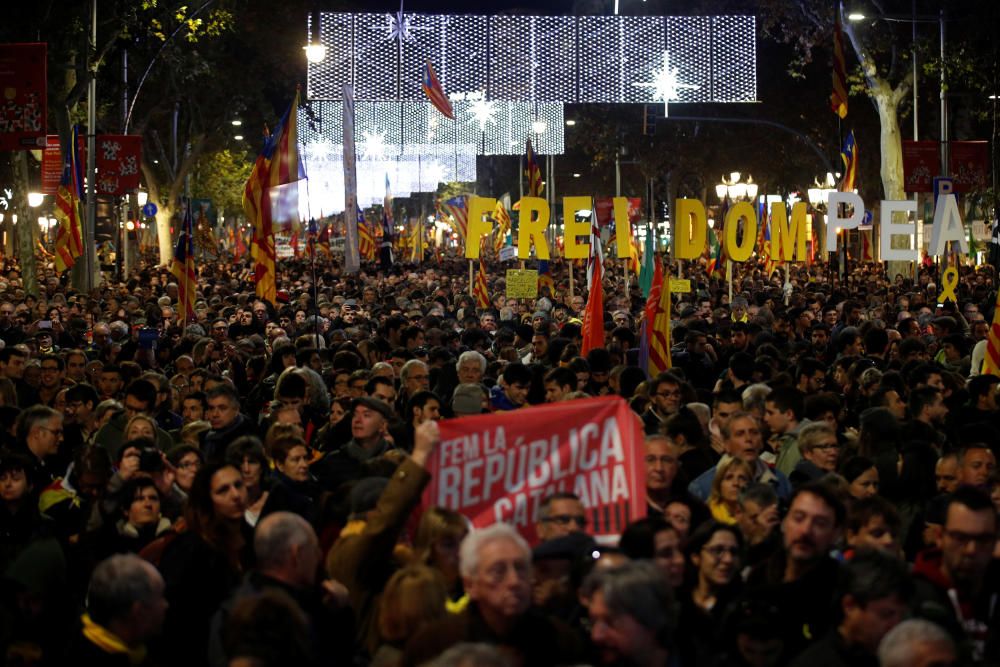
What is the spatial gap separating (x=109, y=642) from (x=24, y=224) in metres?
31.1

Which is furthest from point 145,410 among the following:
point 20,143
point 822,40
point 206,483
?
point 822,40

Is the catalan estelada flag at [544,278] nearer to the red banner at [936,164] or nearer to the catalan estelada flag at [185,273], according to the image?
the red banner at [936,164]

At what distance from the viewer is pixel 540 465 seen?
255 inches

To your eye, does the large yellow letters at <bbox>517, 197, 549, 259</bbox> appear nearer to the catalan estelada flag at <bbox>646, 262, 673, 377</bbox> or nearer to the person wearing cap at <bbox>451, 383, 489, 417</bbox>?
the catalan estelada flag at <bbox>646, 262, 673, 377</bbox>

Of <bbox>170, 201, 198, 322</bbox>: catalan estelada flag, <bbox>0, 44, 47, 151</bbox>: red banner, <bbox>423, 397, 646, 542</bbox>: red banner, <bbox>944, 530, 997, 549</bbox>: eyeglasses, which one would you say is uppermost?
<bbox>0, 44, 47, 151</bbox>: red banner

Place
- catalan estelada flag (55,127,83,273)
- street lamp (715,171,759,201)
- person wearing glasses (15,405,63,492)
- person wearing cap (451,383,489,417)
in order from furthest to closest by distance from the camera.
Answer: street lamp (715,171,759,201), catalan estelada flag (55,127,83,273), person wearing cap (451,383,489,417), person wearing glasses (15,405,63,492)

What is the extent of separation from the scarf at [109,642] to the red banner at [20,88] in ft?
53.7

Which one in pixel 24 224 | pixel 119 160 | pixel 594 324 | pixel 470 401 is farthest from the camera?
pixel 24 224

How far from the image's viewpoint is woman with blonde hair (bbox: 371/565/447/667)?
5094 millimetres

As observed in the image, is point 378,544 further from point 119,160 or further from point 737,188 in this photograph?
point 737,188

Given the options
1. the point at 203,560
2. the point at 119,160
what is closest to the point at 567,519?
the point at 203,560

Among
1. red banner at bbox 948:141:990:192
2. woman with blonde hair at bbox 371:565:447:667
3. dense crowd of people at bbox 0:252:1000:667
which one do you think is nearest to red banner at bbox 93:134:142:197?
red banner at bbox 948:141:990:192

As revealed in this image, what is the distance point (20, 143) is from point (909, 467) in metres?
15.4

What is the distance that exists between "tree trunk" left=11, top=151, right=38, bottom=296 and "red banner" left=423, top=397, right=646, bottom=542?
1151 inches
